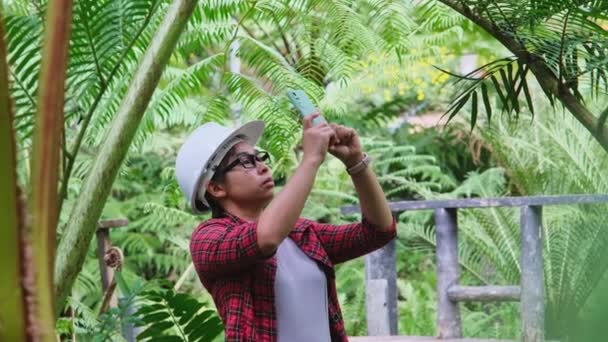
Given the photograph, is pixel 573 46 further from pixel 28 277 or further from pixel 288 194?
pixel 28 277

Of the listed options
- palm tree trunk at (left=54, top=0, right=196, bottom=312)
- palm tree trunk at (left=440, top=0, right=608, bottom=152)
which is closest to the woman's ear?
palm tree trunk at (left=54, top=0, right=196, bottom=312)

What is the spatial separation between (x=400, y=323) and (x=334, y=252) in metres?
4.30

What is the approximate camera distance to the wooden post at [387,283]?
4859 mm

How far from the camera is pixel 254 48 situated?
423 centimetres

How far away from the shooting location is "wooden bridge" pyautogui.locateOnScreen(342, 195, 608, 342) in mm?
4168

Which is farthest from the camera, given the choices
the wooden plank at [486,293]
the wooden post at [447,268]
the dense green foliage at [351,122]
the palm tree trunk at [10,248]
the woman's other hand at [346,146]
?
the wooden post at [447,268]

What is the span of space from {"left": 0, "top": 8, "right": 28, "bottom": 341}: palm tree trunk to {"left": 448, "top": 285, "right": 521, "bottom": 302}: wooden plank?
12.2 feet

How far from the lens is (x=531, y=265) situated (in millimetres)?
4238

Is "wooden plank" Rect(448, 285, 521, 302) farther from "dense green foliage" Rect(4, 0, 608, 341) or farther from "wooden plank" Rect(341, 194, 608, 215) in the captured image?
"wooden plank" Rect(341, 194, 608, 215)

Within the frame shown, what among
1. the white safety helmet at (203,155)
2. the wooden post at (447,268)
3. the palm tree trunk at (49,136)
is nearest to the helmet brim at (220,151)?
the white safety helmet at (203,155)

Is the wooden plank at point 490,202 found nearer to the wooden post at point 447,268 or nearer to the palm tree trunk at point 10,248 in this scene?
the wooden post at point 447,268

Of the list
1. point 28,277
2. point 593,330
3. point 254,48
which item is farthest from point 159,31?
point 254,48

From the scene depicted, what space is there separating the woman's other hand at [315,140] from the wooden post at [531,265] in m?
2.59

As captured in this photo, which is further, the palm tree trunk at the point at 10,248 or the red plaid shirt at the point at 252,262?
the red plaid shirt at the point at 252,262
